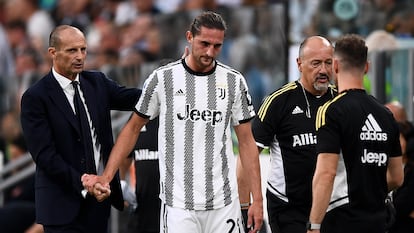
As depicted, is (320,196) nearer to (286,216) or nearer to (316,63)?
(286,216)

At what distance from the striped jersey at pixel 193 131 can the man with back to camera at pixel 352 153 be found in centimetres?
83

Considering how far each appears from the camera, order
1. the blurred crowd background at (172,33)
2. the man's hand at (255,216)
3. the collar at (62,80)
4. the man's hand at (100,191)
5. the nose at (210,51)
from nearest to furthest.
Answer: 1. the nose at (210,51)
2. the man's hand at (100,191)
3. the man's hand at (255,216)
4. the collar at (62,80)
5. the blurred crowd background at (172,33)

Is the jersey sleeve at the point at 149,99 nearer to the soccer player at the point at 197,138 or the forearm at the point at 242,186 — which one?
the soccer player at the point at 197,138

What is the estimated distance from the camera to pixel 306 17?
527 inches

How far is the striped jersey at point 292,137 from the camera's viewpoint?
8.45 meters

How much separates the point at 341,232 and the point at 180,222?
114cm

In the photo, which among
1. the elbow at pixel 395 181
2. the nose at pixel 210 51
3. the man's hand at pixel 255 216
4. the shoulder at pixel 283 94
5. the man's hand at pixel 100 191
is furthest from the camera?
the shoulder at pixel 283 94

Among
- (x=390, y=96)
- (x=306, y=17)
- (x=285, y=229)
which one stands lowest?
(x=285, y=229)

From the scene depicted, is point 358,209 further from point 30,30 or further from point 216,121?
point 30,30

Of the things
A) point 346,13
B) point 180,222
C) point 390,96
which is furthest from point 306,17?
point 180,222

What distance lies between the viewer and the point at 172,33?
1430cm

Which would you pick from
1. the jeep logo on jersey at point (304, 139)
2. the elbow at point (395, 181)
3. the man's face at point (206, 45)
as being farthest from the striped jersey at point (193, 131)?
the elbow at point (395, 181)

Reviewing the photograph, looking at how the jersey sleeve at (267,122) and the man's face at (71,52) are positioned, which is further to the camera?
the jersey sleeve at (267,122)

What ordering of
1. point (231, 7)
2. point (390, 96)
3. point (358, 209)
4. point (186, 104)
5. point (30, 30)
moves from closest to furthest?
1. point (358, 209)
2. point (186, 104)
3. point (390, 96)
4. point (231, 7)
5. point (30, 30)
